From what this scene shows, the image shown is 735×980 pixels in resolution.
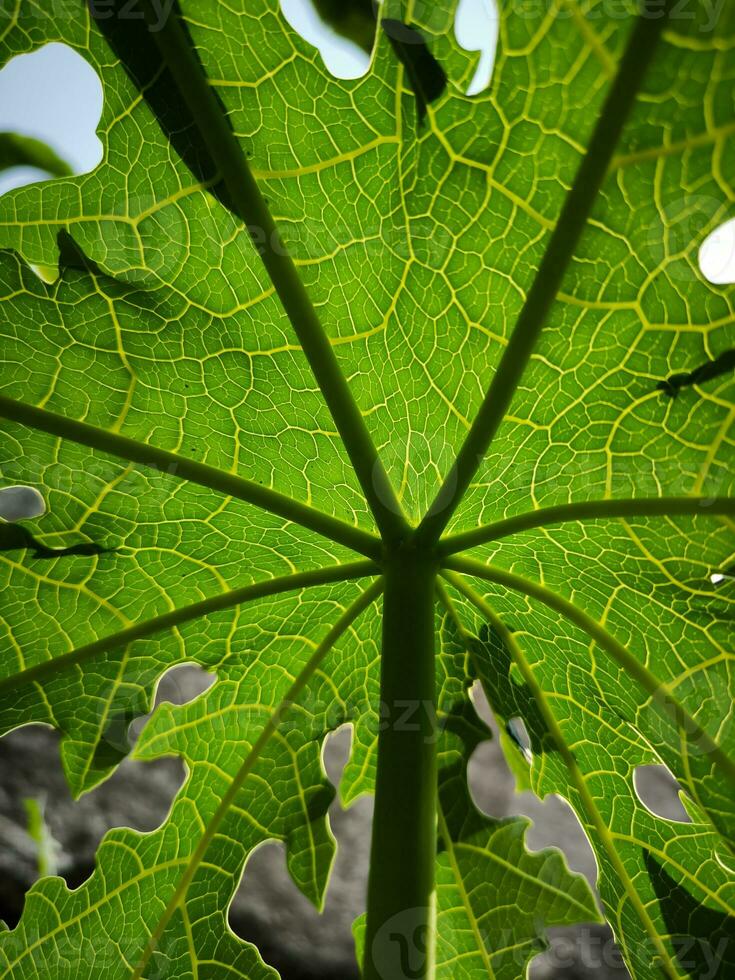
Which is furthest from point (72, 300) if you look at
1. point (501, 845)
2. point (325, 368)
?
point (501, 845)

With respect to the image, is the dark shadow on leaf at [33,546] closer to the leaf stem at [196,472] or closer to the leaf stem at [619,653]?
the leaf stem at [196,472]

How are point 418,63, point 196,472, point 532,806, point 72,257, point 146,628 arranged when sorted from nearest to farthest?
point 418,63, point 72,257, point 196,472, point 146,628, point 532,806

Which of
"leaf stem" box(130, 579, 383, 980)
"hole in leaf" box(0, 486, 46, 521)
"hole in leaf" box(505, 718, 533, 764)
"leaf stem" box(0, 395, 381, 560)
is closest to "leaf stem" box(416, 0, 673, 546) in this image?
"leaf stem" box(0, 395, 381, 560)

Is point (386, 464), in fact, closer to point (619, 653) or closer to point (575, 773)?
point (619, 653)

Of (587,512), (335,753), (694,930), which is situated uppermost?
(335,753)

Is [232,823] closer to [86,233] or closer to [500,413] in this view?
[500,413]

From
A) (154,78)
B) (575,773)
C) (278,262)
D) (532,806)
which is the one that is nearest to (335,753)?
(532,806)
